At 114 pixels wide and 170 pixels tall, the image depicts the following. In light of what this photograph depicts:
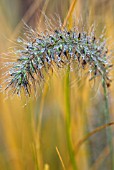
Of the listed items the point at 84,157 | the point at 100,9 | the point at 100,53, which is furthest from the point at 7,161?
the point at 100,53

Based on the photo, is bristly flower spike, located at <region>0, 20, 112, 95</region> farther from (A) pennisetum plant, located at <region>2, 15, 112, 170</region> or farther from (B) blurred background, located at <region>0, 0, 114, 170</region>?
(B) blurred background, located at <region>0, 0, 114, 170</region>

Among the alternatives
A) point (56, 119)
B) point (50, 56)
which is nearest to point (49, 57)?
point (50, 56)

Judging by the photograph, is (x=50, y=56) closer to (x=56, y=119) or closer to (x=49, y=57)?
(x=49, y=57)

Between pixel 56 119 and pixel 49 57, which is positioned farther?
pixel 56 119

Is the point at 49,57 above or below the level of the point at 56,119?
above

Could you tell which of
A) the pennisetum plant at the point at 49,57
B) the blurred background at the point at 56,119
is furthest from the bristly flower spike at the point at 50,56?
the blurred background at the point at 56,119

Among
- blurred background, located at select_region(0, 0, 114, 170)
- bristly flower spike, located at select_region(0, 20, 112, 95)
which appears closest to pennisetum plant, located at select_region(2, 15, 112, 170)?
bristly flower spike, located at select_region(0, 20, 112, 95)

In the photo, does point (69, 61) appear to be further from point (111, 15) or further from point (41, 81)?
point (111, 15)

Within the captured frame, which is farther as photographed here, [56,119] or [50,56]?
[56,119]
